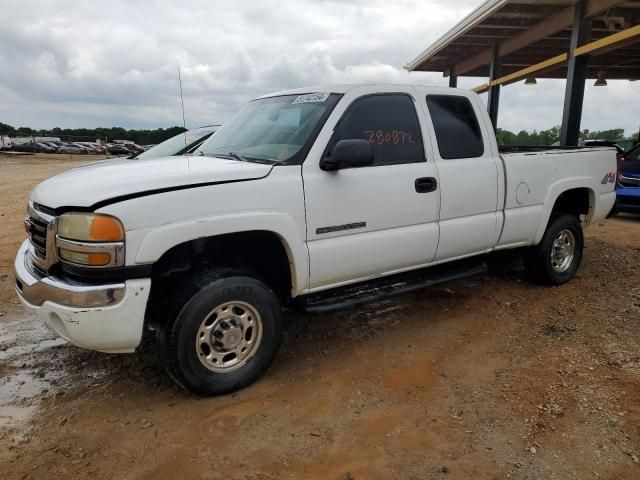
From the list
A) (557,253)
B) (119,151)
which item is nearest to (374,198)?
(557,253)

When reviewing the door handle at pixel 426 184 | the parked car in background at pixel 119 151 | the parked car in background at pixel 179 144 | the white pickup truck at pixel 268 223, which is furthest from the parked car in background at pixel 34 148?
the door handle at pixel 426 184

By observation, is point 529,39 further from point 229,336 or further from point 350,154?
point 229,336

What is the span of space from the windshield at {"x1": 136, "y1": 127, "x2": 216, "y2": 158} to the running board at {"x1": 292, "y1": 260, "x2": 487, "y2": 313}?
150 inches

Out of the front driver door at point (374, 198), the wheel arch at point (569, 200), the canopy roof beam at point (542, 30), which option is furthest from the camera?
the canopy roof beam at point (542, 30)

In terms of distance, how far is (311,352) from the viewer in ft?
12.7

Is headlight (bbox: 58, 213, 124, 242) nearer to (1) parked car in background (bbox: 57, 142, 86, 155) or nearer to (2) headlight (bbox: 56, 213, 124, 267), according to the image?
(2) headlight (bbox: 56, 213, 124, 267)

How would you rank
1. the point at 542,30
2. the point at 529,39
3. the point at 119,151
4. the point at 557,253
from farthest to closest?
the point at 119,151, the point at 529,39, the point at 542,30, the point at 557,253

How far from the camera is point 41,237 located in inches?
120

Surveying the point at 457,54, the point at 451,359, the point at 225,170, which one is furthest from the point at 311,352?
the point at 457,54

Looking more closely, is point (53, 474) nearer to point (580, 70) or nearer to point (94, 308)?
point (94, 308)

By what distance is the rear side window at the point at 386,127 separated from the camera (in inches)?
143

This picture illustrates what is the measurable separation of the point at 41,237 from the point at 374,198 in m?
2.19

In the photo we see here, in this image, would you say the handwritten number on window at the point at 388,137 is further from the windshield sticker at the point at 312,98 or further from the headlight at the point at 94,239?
the headlight at the point at 94,239

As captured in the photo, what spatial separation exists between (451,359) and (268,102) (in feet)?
8.42
